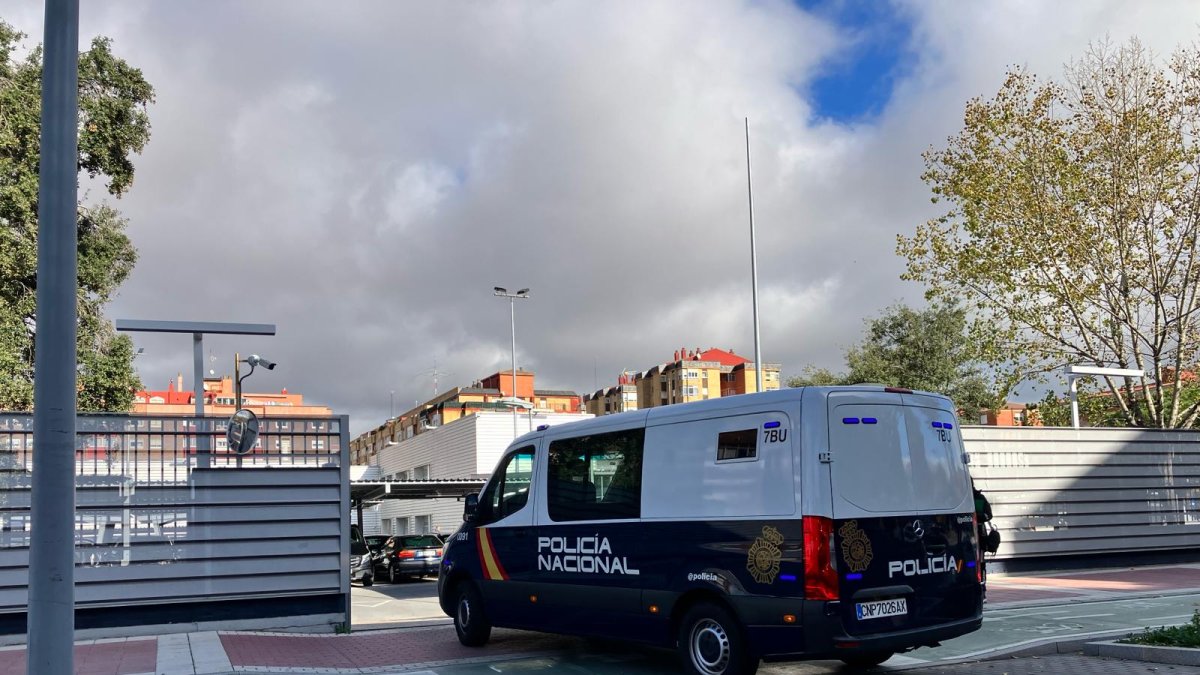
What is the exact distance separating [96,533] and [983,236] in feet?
65.7

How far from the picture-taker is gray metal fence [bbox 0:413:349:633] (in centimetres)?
1092

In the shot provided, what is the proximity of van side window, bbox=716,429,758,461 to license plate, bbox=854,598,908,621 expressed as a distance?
4.33ft

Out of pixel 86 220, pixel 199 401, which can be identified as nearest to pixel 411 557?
pixel 86 220

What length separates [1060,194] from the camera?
23.6 meters

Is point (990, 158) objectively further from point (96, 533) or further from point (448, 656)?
point (96, 533)

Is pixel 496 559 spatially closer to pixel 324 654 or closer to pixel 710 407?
pixel 324 654

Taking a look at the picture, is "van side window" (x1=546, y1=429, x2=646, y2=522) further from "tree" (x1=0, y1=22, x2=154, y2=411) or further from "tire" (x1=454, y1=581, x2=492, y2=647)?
"tree" (x1=0, y1=22, x2=154, y2=411)

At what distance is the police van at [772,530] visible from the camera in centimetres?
741

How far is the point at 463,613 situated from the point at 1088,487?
12866 mm

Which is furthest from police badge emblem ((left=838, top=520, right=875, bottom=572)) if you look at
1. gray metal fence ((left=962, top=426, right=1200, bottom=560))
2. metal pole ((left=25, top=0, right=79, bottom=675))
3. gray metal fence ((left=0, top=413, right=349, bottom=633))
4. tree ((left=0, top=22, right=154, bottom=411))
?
tree ((left=0, top=22, right=154, bottom=411))

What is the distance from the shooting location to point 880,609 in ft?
24.6

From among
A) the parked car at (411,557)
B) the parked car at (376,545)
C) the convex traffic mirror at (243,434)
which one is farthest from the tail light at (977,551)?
the parked car at (376,545)

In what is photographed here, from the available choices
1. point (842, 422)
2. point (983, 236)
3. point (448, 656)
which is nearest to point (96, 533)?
point (448, 656)

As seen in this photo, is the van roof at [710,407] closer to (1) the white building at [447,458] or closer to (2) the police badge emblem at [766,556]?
(2) the police badge emblem at [766,556]
